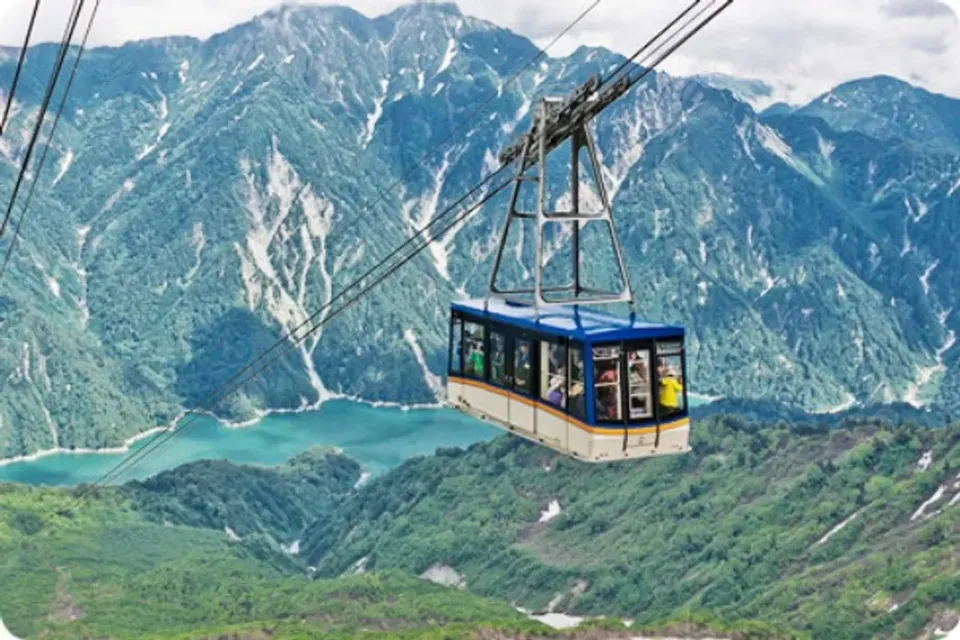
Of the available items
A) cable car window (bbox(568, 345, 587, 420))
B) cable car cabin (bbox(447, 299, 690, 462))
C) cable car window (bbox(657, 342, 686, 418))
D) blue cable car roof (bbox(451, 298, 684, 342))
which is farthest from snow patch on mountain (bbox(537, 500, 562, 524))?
cable car window (bbox(568, 345, 587, 420))

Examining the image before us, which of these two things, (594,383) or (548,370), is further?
(548,370)

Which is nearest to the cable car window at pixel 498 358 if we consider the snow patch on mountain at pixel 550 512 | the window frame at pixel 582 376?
the window frame at pixel 582 376

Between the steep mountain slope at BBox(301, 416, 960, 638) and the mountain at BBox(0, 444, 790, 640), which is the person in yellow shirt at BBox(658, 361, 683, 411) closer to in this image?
the mountain at BBox(0, 444, 790, 640)

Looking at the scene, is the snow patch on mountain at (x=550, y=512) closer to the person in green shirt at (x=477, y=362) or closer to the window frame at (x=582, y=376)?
the person in green shirt at (x=477, y=362)

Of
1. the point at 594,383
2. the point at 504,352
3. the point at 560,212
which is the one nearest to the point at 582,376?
the point at 594,383

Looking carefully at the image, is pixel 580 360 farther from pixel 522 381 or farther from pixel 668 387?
pixel 522 381

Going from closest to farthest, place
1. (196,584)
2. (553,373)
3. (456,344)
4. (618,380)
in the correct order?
(618,380) → (553,373) → (456,344) → (196,584)
